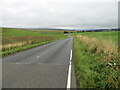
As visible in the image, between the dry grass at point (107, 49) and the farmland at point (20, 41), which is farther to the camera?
the farmland at point (20, 41)

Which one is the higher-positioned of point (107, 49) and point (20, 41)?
point (20, 41)

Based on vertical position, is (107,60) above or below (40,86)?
above

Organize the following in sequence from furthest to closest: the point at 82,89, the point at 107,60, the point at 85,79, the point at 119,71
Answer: the point at 107,60, the point at 119,71, the point at 85,79, the point at 82,89

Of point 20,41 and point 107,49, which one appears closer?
point 107,49

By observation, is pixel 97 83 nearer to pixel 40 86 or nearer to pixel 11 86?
pixel 40 86

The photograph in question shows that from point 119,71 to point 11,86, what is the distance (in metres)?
5.13


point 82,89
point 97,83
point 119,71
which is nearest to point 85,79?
point 97,83

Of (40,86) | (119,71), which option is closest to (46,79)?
(40,86)

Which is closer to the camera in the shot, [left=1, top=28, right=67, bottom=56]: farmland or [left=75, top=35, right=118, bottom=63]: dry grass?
[left=75, top=35, right=118, bottom=63]: dry grass

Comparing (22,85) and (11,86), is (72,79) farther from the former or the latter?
(11,86)

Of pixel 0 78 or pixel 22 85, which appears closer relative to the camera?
pixel 22 85

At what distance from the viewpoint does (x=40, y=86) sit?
169 inches

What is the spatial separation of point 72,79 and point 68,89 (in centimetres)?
96

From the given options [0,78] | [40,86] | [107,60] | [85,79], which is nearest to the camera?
[40,86]
